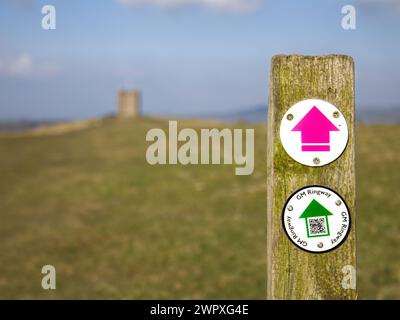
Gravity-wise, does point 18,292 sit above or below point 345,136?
below

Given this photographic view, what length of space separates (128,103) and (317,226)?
47.9 meters

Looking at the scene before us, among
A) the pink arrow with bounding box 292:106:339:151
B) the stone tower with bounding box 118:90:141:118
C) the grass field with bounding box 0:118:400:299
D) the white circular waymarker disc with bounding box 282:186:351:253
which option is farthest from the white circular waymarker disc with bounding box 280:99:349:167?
the stone tower with bounding box 118:90:141:118

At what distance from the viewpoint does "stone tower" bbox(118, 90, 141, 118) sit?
48.2 meters

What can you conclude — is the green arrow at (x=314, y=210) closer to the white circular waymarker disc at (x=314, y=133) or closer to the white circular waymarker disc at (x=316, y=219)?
the white circular waymarker disc at (x=316, y=219)

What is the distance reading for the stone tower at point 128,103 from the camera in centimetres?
4817

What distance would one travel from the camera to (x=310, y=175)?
8.22 ft

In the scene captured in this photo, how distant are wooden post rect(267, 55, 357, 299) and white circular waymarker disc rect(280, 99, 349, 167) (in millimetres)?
27

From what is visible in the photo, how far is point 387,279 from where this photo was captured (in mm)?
9750

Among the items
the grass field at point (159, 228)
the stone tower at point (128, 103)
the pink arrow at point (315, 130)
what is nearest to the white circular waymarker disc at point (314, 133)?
the pink arrow at point (315, 130)

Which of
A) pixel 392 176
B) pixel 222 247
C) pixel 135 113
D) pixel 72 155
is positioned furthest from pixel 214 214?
pixel 135 113

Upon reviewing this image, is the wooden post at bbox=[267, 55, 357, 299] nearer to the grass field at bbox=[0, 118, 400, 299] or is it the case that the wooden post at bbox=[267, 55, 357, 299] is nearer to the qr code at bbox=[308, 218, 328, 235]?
the qr code at bbox=[308, 218, 328, 235]
